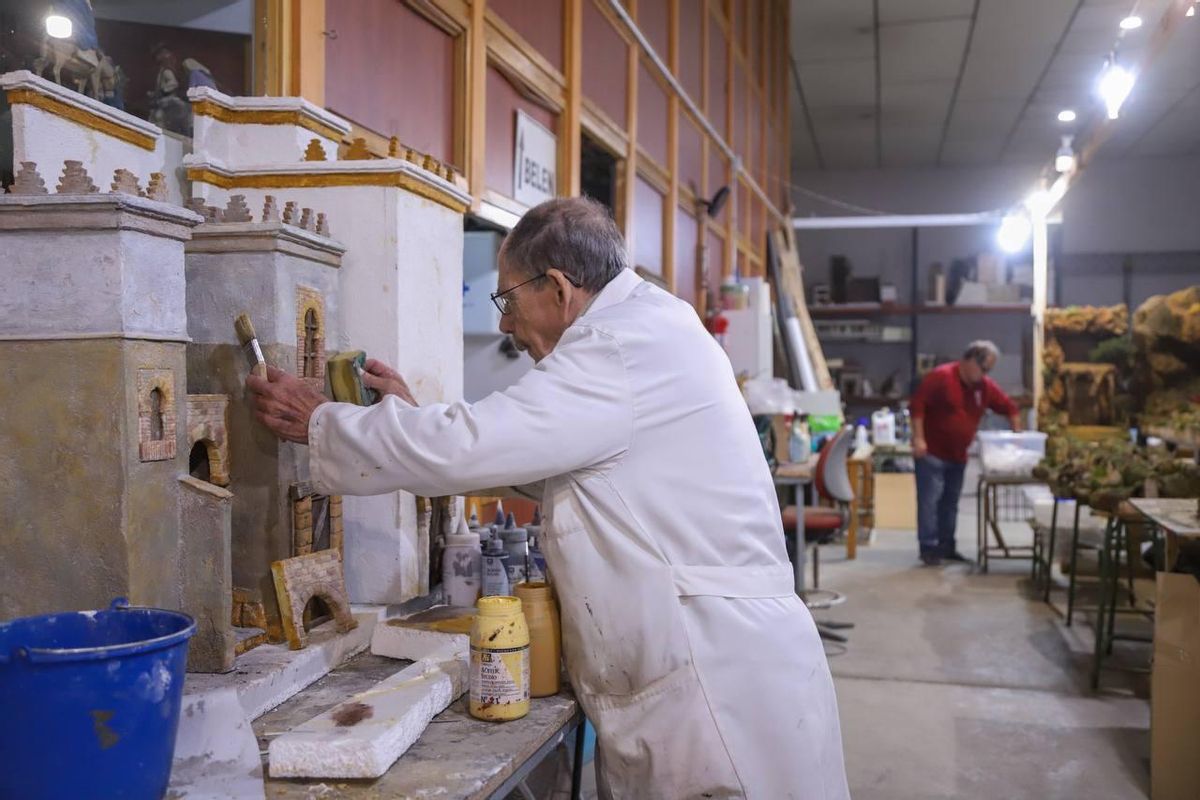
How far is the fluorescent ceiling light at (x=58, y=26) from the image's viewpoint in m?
1.76

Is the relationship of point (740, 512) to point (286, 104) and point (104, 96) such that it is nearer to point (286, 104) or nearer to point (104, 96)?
point (286, 104)

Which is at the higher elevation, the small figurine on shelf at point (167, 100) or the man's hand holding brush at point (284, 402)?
the small figurine on shelf at point (167, 100)

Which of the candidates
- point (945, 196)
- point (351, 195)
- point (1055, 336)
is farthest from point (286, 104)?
point (945, 196)

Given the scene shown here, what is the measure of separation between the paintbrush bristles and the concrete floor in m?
2.58

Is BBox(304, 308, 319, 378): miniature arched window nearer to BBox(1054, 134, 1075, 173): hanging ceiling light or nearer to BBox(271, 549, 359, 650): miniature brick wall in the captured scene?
BBox(271, 549, 359, 650): miniature brick wall

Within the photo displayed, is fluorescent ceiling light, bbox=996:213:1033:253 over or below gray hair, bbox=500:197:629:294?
over

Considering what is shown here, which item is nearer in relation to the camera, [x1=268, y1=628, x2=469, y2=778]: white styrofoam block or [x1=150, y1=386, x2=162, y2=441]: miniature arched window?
[x1=268, y1=628, x2=469, y2=778]: white styrofoam block

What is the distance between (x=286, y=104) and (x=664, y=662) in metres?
1.30

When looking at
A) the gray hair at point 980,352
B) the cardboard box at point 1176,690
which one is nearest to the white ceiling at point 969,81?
the gray hair at point 980,352

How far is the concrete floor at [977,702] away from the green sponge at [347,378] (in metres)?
2.36

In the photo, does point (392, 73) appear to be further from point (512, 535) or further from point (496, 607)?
point (496, 607)

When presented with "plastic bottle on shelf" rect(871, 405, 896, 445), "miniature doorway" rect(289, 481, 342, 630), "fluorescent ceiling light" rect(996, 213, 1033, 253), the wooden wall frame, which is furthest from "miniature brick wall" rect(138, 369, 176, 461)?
"fluorescent ceiling light" rect(996, 213, 1033, 253)

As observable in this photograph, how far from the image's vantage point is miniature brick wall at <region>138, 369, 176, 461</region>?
4.80ft

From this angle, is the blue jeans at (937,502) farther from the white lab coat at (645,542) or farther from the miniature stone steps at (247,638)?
the miniature stone steps at (247,638)
